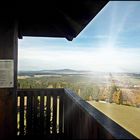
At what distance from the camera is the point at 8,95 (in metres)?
3.16

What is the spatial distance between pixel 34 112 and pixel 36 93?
0.36m

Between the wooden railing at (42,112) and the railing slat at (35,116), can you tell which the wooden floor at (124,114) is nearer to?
the wooden railing at (42,112)

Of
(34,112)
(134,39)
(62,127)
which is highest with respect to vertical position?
(134,39)

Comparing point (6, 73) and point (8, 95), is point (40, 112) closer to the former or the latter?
point (8, 95)

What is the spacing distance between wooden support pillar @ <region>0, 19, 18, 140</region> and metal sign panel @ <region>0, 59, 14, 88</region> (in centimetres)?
4

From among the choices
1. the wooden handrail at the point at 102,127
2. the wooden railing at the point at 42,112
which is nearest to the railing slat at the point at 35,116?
the wooden railing at the point at 42,112

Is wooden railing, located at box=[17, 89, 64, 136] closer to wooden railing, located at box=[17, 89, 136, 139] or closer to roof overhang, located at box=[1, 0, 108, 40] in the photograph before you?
wooden railing, located at box=[17, 89, 136, 139]

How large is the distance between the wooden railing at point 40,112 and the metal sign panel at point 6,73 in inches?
45.2

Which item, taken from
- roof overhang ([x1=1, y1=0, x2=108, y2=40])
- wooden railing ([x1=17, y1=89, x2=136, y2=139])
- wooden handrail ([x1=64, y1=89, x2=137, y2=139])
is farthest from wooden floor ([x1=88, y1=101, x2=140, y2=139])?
wooden handrail ([x1=64, y1=89, x2=137, y2=139])

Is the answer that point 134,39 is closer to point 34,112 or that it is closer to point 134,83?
point 134,83

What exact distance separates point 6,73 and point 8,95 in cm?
30

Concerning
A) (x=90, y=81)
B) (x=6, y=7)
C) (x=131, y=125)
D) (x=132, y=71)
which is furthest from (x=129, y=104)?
(x=6, y=7)

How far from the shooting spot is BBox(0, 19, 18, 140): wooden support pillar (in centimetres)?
312

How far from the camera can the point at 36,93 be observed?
174 inches
